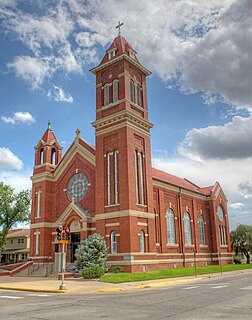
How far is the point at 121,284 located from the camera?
23.7 meters

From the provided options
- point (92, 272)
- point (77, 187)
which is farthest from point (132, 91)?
point (92, 272)

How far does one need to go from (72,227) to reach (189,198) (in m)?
18.3

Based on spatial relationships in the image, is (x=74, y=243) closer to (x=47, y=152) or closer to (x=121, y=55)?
(x=47, y=152)

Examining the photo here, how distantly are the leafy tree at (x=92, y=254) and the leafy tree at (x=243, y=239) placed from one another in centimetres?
4043

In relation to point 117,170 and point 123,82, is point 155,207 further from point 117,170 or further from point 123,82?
point 123,82

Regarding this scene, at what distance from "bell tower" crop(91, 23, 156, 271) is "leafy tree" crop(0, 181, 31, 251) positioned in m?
21.8

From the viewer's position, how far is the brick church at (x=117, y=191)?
109ft

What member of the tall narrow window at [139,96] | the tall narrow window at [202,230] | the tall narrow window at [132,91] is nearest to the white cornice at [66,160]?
the tall narrow window at [132,91]

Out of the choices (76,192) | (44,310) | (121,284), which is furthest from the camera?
(76,192)

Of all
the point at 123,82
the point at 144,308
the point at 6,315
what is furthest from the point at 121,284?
the point at 123,82

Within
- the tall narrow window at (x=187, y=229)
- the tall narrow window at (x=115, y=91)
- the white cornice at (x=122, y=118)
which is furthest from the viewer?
the tall narrow window at (x=187, y=229)

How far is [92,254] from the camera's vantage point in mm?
30516

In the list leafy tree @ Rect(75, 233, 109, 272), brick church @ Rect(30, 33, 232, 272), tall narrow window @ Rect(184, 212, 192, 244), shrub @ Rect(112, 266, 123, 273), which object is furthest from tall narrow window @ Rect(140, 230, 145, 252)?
tall narrow window @ Rect(184, 212, 192, 244)

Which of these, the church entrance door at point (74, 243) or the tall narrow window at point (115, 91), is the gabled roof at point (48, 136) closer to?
the tall narrow window at point (115, 91)
